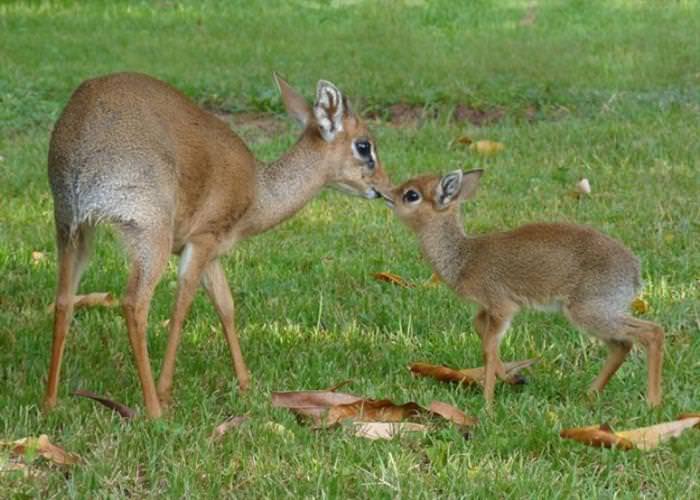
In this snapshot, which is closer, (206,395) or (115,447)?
(115,447)

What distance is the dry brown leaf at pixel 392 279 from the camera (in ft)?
21.7

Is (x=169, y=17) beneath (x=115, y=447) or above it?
beneath

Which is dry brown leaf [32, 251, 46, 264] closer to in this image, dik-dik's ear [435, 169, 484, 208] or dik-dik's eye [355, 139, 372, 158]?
dik-dik's eye [355, 139, 372, 158]

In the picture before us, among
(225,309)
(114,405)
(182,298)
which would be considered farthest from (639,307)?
(114,405)

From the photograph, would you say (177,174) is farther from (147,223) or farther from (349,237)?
(349,237)

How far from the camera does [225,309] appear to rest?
560 cm

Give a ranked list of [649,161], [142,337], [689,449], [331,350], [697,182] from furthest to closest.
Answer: [649,161], [697,182], [331,350], [142,337], [689,449]

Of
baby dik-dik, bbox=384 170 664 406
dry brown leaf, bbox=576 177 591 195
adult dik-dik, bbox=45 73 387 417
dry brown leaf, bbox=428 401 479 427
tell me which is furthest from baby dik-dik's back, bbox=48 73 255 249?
dry brown leaf, bbox=576 177 591 195

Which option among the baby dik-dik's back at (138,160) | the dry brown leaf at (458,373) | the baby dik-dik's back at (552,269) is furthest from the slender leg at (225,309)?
the baby dik-dik's back at (552,269)

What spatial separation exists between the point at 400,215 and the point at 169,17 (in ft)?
33.8

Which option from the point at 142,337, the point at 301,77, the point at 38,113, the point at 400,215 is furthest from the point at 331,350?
the point at 301,77

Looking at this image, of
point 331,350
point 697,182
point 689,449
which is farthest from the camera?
point 697,182

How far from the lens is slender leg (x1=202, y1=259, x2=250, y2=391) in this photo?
5.38 metres

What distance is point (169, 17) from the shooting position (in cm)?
1562
